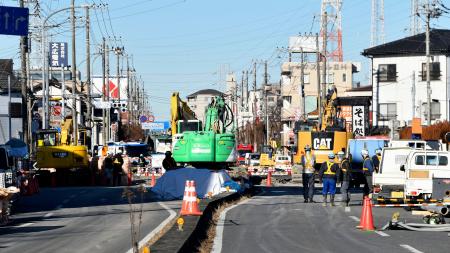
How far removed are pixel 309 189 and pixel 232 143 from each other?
8.98m

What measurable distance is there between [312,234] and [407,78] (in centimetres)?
6255

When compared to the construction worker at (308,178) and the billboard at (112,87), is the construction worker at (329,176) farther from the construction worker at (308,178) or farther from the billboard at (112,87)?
the billboard at (112,87)

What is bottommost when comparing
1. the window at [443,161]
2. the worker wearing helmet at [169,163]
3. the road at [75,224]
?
the road at [75,224]

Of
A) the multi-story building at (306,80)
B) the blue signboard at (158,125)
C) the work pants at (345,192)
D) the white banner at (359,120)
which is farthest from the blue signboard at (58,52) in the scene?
the work pants at (345,192)

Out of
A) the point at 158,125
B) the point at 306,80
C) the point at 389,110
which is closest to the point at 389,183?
the point at 389,110

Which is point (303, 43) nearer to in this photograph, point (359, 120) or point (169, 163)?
point (359, 120)

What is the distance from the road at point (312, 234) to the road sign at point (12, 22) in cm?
853

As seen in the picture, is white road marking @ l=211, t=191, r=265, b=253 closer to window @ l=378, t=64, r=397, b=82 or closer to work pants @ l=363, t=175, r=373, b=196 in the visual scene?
work pants @ l=363, t=175, r=373, b=196

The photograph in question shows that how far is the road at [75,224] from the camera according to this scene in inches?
709

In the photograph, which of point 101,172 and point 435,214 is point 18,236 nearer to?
point 435,214

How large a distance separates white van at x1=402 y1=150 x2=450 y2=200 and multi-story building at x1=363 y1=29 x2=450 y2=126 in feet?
164

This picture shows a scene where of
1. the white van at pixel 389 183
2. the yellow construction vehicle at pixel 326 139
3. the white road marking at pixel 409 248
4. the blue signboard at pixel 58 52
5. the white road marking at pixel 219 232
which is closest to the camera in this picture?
the white road marking at pixel 409 248

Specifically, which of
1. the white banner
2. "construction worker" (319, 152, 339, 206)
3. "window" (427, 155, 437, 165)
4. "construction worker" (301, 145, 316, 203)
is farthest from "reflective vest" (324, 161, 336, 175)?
the white banner

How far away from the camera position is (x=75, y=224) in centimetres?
2333
